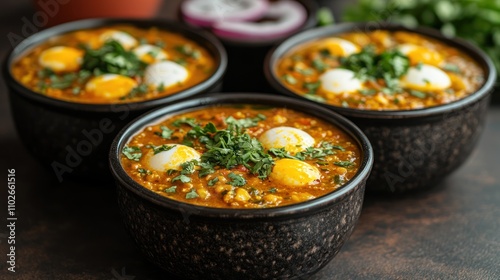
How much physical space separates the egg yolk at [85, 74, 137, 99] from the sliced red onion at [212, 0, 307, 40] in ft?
2.65

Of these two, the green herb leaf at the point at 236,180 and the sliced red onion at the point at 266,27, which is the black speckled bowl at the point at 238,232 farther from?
the sliced red onion at the point at 266,27

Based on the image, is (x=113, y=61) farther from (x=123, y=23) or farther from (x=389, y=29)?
(x=389, y=29)

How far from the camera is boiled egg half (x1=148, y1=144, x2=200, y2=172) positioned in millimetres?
2367

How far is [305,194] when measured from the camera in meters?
2.23

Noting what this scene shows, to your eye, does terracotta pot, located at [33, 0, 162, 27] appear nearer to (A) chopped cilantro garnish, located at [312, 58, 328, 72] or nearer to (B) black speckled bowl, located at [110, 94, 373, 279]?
(A) chopped cilantro garnish, located at [312, 58, 328, 72]

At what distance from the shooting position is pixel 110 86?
2.91 m

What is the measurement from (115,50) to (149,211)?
3.69 ft

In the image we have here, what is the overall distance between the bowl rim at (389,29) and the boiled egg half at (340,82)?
0.18m

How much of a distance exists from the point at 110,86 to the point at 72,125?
224 mm

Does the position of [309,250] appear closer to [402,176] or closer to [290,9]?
[402,176]

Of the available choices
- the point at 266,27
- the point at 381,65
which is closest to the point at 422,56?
the point at 381,65

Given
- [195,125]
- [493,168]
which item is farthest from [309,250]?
[493,168]

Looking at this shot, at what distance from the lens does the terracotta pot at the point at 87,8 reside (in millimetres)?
3949

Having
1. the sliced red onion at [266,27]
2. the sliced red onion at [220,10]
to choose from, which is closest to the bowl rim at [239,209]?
the sliced red onion at [266,27]
